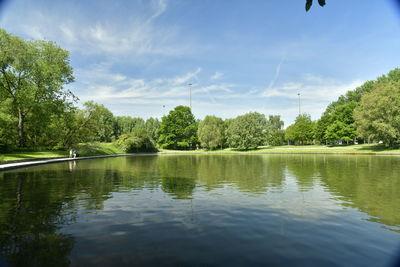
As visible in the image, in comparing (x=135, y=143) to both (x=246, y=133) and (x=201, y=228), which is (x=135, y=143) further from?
(x=201, y=228)

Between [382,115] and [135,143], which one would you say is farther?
[135,143]

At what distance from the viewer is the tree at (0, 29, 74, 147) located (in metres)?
36.4

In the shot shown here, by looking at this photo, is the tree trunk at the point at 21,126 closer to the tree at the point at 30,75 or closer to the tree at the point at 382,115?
the tree at the point at 30,75

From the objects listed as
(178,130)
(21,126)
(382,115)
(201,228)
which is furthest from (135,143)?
(201,228)

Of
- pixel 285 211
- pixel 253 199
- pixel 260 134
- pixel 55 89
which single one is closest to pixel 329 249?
pixel 285 211

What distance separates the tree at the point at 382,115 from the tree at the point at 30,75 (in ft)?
213

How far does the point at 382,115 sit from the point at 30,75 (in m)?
72.1

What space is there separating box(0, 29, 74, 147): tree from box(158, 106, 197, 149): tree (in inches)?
1722

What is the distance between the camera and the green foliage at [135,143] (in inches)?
2559

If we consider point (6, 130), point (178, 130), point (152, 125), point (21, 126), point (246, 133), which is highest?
point (152, 125)

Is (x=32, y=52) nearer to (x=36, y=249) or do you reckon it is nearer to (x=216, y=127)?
(x=36, y=249)

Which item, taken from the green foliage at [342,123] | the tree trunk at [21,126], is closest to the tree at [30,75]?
the tree trunk at [21,126]

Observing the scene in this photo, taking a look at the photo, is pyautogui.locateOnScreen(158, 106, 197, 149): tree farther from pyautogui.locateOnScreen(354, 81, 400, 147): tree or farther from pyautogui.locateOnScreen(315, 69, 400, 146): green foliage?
pyautogui.locateOnScreen(354, 81, 400, 147): tree

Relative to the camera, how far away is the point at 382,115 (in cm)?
5125
